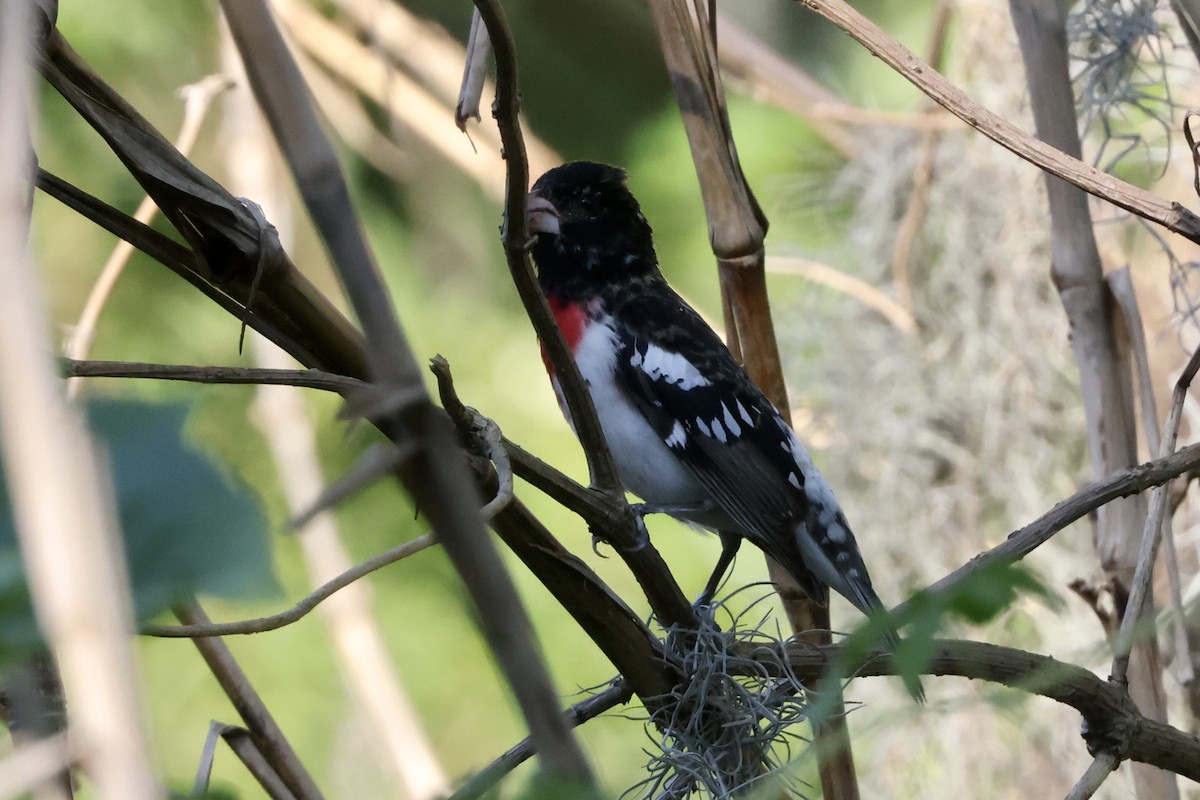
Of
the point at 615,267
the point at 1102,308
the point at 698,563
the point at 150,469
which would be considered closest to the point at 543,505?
the point at 698,563

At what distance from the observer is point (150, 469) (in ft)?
0.58

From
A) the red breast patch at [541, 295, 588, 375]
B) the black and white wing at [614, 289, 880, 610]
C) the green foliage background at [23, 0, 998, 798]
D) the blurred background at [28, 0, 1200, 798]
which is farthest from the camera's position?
the green foliage background at [23, 0, 998, 798]

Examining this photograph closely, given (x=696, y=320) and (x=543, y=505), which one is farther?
(x=543, y=505)

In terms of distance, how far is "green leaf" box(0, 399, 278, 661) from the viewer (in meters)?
0.16

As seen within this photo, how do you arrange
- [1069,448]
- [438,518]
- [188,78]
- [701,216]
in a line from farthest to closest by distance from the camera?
[701,216]
[188,78]
[1069,448]
[438,518]

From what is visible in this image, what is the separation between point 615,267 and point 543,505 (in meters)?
0.89

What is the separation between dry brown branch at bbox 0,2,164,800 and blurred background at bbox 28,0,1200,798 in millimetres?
1053

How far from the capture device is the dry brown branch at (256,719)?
0.68m

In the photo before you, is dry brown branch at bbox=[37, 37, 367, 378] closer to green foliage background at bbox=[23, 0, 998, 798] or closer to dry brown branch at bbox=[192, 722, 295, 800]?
dry brown branch at bbox=[192, 722, 295, 800]

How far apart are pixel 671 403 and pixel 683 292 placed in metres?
1.11

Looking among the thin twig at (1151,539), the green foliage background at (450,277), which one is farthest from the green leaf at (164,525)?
the green foliage background at (450,277)

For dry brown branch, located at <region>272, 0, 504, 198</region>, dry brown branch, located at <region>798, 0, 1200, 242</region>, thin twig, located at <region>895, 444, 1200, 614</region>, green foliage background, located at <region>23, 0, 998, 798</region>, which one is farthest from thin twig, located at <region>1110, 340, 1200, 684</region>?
dry brown branch, located at <region>272, 0, 504, 198</region>

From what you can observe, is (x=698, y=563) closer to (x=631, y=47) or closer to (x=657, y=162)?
(x=657, y=162)

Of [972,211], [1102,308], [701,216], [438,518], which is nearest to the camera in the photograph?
[438,518]
